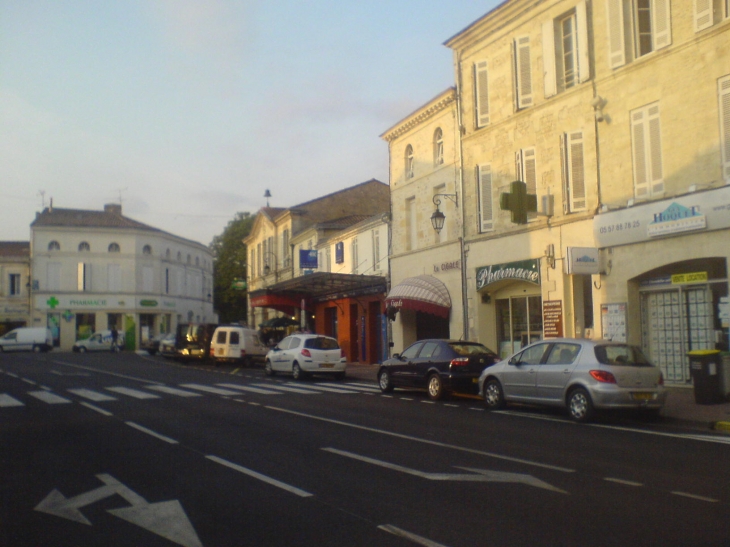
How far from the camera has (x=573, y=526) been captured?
628 cm

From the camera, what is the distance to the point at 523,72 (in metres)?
23.7

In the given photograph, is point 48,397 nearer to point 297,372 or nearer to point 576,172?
point 297,372

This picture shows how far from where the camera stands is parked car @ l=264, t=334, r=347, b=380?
26234mm

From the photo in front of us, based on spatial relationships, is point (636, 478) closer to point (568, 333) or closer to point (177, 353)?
point (568, 333)

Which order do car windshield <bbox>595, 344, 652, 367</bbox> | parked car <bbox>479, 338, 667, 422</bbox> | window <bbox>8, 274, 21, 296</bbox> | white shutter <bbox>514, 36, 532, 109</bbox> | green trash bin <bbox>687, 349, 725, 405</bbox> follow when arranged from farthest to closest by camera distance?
window <bbox>8, 274, 21, 296</bbox> → white shutter <bbox>514, 36, 532, 109</bbox> → green trash bin <bbox>687, 349, 725, 405</bbox> → car windshield <bbox>595, 344, 652, 367</bbox> → parked car <bbox>479, 338, 667, 422</bbox>

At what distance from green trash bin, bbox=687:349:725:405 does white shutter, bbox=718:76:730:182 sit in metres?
4.00

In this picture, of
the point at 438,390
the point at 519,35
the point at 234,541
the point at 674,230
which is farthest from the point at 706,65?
the point at 234,541

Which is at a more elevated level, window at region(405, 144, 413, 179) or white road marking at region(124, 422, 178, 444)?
window at region(405, 144, 413, 179)

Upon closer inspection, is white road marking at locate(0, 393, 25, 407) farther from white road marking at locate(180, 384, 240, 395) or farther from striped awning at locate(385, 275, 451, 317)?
striped awning at locate(385, 275, 451, 317)

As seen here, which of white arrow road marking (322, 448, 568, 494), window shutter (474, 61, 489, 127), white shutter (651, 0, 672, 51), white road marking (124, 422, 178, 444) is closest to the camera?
white arrow road marking (322, 448, 568, 494)

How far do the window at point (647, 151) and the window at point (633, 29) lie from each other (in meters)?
1.57

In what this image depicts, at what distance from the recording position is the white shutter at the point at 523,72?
2350 cm

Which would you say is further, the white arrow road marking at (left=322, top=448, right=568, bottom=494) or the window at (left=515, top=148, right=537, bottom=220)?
the window at (left=515, top=148, right=537, bottom=220)

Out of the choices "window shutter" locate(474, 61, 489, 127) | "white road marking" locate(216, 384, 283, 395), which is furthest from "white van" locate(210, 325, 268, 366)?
"window shutter" locate(474, 61, 489, 127)
